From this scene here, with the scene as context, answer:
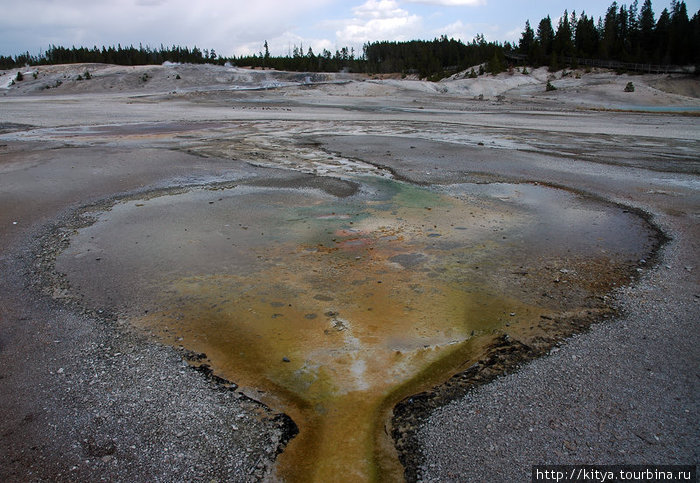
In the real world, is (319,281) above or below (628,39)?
below

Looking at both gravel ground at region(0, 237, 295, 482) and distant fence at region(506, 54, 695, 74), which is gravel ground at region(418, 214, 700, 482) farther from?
distant fence at region(506, 54, 695, 74)

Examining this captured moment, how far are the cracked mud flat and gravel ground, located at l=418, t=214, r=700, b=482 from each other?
126 mm

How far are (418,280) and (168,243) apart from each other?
3135 mm

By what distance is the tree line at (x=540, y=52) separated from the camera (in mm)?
51062

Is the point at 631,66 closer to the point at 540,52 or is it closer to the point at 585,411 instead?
the point at 540,52

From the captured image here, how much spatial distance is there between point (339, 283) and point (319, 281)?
0.21m

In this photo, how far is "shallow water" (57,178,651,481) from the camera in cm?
299

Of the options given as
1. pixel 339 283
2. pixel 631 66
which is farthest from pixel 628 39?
pixel 339 283

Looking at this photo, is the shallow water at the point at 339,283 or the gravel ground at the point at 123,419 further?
the shallow water at the point at 339,283

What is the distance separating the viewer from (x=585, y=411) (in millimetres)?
2770

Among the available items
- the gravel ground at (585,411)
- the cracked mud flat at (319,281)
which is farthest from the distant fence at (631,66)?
the gravel ground at (585,411)

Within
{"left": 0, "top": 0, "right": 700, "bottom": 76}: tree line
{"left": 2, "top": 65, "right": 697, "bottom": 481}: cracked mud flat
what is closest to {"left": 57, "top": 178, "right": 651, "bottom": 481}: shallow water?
{"left": 2, "top": 65, "right": 697, "bottom": 481}: cracked mud flat

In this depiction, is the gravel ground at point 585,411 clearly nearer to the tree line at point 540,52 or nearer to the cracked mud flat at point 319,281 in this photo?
the cracked mud flat at point 319,281

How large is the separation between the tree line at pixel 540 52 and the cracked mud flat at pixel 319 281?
4761 centimetres
